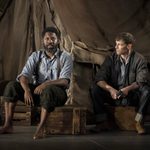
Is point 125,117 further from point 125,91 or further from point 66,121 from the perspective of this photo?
point 66,121

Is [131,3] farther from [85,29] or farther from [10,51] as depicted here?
[10,51]

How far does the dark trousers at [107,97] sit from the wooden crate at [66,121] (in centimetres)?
40

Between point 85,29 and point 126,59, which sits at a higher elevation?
point 85,29

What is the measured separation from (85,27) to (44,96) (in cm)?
196

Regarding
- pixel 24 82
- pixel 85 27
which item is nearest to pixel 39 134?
pixel 24 82

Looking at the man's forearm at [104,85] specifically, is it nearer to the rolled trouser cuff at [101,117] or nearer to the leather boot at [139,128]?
the rolled trouser cuff at [101,117]

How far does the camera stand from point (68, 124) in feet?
19.7

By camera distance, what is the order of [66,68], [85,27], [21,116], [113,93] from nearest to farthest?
[66,68]
[113,93]
[21,116]
[85,27]

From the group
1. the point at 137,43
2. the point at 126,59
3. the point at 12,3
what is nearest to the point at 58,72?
the point at 126,59

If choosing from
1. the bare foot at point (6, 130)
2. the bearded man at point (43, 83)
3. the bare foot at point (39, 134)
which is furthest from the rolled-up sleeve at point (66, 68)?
the bare foot at point (6, 130)

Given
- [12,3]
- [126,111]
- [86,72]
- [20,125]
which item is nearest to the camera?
[126,111]

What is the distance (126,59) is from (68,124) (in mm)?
1192

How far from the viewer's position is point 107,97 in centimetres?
651

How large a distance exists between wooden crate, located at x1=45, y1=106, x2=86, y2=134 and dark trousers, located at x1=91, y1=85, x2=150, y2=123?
40cm
